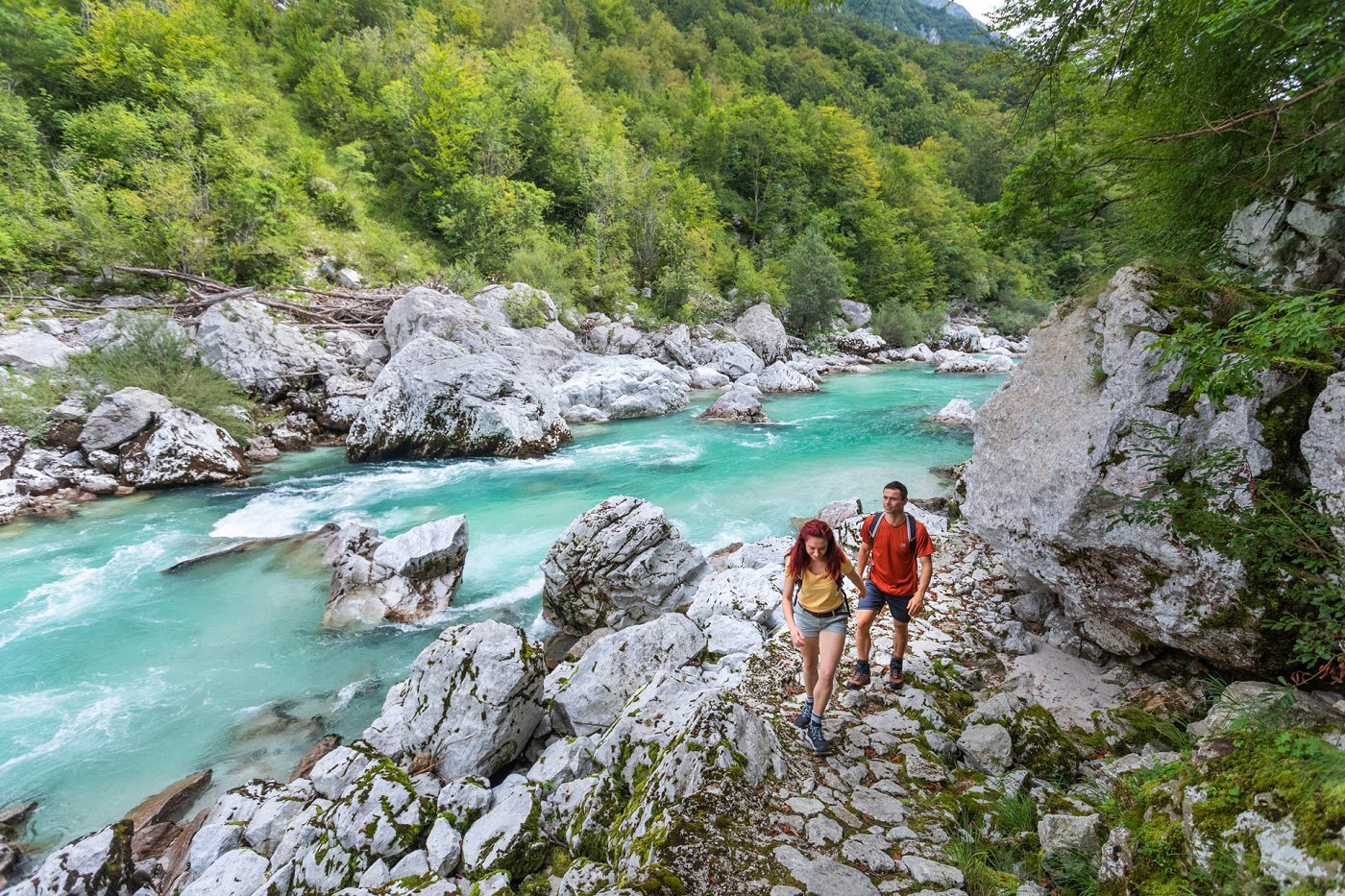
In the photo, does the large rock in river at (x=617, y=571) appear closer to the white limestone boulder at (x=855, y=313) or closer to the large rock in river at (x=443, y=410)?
the large rock in river at (x=443, y=410)

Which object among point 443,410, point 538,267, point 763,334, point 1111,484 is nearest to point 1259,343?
point 1111,484

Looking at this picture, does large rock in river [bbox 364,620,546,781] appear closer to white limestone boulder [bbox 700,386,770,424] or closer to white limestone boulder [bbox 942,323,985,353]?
white limestone boulder [bbox 700,386,770,424]

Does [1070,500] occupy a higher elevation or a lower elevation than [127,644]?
higher

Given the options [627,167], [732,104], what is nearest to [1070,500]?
[627,167]

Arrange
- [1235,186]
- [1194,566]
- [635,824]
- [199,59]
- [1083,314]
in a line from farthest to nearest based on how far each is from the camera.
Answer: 1. [199,59]
2. [1083,314]
3. [1235,186]
4. [1194,566]
5. [635,824]

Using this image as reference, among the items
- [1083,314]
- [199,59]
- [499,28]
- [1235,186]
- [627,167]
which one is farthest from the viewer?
[499,28]

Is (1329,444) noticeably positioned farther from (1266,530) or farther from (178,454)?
(178,454)

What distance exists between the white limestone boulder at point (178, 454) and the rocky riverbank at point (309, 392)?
0.03 meters

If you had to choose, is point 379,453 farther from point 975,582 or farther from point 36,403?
point 975,582

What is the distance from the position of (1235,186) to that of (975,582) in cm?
403

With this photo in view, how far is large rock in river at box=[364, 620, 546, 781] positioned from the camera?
4.54 metres

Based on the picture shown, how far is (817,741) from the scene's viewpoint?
11.2ft

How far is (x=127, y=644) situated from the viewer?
696 centimetres

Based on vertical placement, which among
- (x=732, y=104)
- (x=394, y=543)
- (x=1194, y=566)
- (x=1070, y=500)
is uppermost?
(x=732, y=104)
